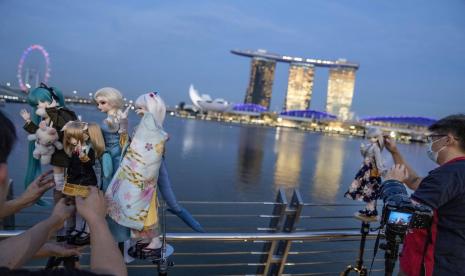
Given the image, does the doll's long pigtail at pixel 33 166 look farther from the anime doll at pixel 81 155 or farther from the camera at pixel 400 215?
the camera at pixel 400 215

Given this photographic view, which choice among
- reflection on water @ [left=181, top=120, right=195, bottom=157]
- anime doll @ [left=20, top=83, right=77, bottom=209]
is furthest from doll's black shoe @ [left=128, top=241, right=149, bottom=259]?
reflection on water @ [left=181, top=120, right=195, bottom=157]

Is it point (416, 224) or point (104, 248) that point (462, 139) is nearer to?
Answer: point (416, 224)

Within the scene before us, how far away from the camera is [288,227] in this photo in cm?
263

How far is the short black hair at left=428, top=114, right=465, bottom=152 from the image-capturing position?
161 cm

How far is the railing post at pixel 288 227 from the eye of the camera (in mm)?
2529

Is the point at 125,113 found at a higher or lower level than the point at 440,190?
higher

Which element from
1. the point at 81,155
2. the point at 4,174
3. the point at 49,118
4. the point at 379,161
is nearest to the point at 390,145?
the point at 379,161

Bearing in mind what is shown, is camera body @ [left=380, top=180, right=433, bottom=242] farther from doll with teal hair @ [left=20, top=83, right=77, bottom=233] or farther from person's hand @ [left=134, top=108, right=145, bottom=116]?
doll with teal hair @ [left=20, top=83, right=77, bottom=233]

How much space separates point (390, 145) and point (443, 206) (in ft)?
2.40

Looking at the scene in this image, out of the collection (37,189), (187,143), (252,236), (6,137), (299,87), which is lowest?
(187,143)

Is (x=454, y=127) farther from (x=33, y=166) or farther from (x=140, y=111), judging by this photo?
(x=33, y=166)

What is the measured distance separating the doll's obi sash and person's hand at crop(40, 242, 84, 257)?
178 mm

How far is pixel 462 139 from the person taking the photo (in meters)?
1.61

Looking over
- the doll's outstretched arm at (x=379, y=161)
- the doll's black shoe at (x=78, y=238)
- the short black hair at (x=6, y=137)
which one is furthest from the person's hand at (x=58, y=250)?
the doll's outstretched arm at (x=379, y=161)
